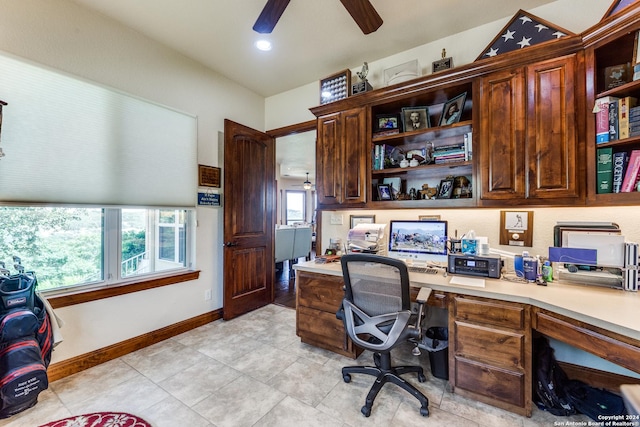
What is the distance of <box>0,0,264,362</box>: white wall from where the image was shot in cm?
197

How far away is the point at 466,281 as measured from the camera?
1884 millimetres

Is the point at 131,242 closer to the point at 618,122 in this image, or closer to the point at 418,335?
the point at 418,335

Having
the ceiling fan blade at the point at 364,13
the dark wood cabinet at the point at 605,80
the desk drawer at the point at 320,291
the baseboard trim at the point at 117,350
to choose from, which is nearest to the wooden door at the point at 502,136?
the dark wood cabinet at the point at 605,80

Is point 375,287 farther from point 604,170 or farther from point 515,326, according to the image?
point 604,170

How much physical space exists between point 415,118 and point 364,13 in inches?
41.2

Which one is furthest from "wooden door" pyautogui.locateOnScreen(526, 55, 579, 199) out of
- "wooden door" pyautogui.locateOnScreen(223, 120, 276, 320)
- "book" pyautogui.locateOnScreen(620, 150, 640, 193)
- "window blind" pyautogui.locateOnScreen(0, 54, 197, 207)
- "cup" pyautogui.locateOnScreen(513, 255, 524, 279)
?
"window blind" pyautogui.locateOnScreen(0, 54, 197, 207)

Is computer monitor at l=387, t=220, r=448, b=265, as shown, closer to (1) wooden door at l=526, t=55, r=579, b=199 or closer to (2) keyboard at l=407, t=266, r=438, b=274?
(2) keyboard at l=407, t=266, r=438, b=274

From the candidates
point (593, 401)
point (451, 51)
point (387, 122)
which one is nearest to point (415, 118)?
point (387, 122)

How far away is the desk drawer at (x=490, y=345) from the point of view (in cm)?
161

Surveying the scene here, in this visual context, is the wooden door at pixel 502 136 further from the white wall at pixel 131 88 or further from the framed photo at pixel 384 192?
the white wall at pixel 131 88

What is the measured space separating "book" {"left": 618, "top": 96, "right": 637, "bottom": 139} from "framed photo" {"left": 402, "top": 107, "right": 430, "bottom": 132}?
1.18m

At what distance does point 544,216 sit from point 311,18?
8.11 feet

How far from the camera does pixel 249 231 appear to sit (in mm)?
3393

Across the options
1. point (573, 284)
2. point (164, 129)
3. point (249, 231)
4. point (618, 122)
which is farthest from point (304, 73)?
point (573, 284)
